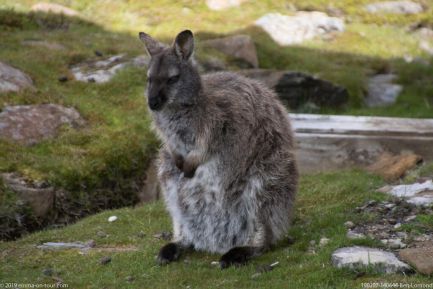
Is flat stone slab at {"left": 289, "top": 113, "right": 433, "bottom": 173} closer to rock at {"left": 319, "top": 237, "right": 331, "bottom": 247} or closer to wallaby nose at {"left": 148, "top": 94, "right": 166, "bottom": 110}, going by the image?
rock at {"left": 319, "top": 237, "right": 331, "bottom": 247}

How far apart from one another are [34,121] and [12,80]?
1.51 meters

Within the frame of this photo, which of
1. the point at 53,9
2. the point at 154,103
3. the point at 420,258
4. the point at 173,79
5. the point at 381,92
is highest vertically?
the point at 173,79

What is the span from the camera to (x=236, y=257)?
797 centimetres

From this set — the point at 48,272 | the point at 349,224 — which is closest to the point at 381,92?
the point at 349,224

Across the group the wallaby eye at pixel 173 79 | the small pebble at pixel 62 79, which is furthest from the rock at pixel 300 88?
the wallaby eye at pixel 173 79

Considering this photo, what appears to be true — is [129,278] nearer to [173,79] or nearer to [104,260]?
[104,260]

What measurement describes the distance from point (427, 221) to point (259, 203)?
6.21 ft

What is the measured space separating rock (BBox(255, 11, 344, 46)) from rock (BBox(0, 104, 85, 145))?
10.2 meters

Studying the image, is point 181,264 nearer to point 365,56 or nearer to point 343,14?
point 365,56

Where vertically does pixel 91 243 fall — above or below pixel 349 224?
below

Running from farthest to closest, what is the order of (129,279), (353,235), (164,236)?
(164,236) → (353,235) → (129,279)

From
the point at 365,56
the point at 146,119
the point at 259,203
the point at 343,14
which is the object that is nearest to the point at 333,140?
the point at 146,119

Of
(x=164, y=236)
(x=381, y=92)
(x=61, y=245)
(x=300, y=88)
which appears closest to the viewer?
(x=61, y=245)

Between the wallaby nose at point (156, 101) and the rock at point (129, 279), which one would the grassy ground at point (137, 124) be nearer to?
the rock at point (129, 279)
